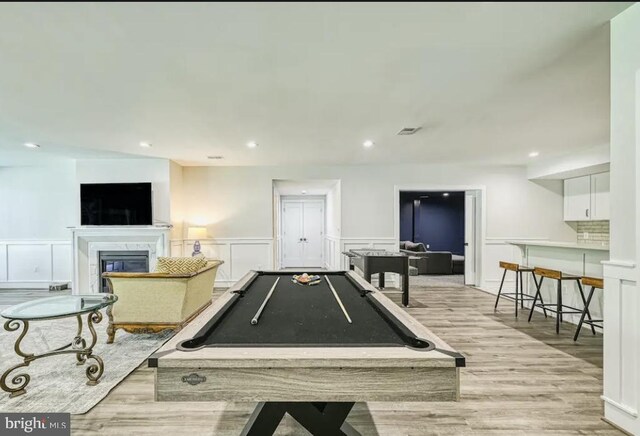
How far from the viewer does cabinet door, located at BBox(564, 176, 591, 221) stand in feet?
17.1

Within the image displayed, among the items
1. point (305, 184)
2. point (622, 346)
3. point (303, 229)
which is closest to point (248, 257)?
point (305, 184)

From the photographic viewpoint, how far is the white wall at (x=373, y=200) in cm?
591

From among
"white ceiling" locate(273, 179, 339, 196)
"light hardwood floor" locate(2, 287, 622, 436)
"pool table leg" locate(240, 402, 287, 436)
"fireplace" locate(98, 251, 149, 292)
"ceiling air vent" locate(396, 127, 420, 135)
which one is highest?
"ceiling air vent" locate(396, 127, 420, 135)

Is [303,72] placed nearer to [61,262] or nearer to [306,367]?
[306,367]

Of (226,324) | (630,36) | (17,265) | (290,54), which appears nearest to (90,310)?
(226,324)

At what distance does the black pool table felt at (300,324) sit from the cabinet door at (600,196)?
15.7ft

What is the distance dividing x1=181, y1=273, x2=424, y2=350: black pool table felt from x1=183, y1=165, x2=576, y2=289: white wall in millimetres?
3655

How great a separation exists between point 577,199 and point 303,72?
5.72 meters

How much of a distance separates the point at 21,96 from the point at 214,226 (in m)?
3.59

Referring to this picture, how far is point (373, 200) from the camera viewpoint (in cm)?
603

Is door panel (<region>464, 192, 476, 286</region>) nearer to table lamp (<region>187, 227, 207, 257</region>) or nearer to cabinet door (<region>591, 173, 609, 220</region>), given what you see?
cabinet door (<region>591, 173, 609, 220</region>)

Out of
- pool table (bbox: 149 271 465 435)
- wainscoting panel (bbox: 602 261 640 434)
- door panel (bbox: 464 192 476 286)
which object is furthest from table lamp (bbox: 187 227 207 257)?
wainscoting panel (bbox: 602 261 640 434)

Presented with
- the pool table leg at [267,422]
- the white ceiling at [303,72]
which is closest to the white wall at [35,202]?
the white ceiling at [303,72]

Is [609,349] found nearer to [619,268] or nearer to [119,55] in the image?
[619,268]
